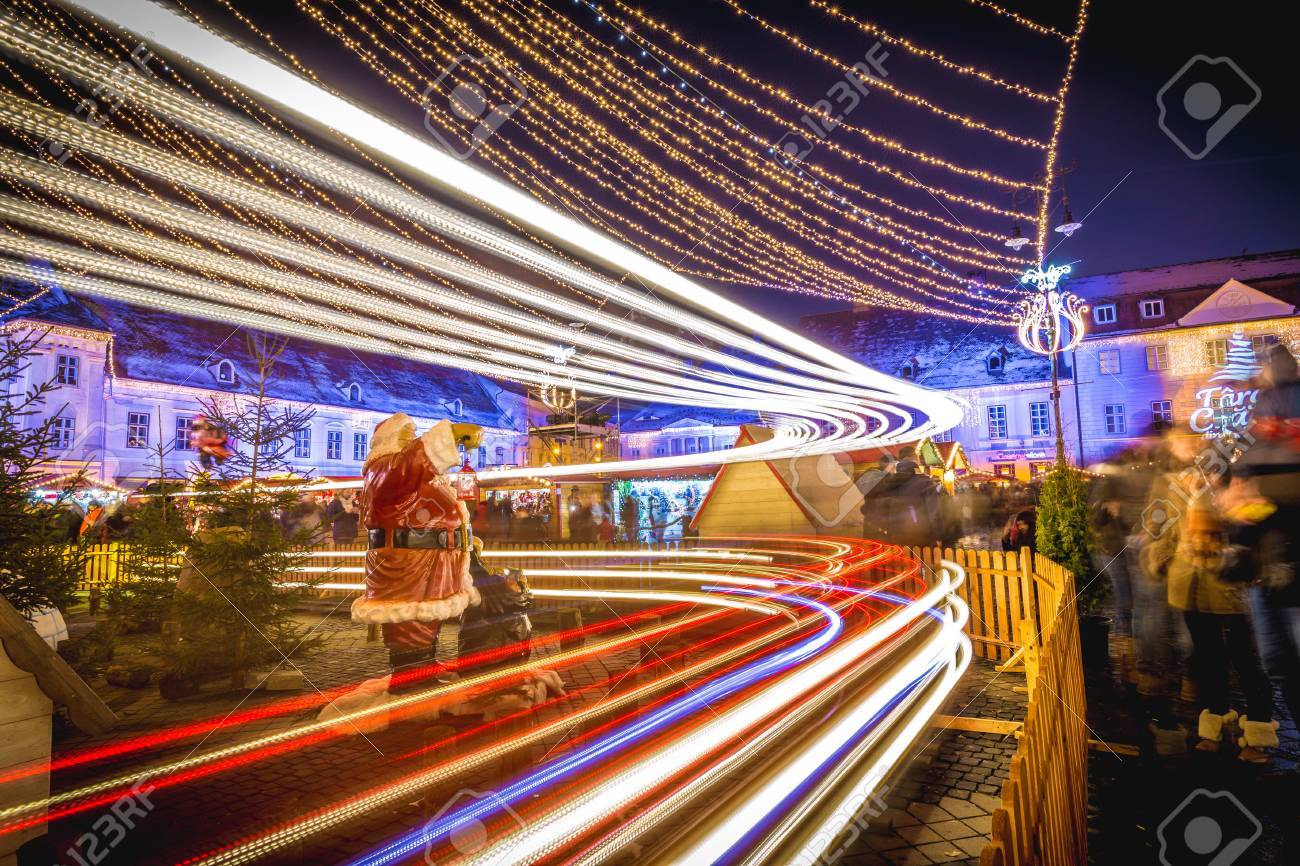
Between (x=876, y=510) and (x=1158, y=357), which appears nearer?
(x=876, y=510)

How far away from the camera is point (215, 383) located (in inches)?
1163

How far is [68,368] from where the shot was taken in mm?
25500

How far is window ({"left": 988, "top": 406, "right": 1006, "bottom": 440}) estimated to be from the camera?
126 feet

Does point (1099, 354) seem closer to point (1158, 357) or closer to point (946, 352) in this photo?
point (1158, 357)

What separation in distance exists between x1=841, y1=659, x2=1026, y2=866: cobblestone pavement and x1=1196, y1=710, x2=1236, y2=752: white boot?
1.23m

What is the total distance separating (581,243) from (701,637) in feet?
16.1

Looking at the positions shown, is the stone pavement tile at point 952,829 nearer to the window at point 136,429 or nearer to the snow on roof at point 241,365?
the snow on roof at point 241,365

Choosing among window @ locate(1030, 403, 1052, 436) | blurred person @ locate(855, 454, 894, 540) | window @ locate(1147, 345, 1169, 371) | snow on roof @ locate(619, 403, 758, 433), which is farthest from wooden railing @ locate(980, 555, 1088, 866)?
window @ locate(1147, 345, 1169, 371)

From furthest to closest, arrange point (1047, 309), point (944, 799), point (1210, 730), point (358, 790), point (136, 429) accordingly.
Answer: point (136, 429), point (1047, 309), point (1210, 730), point (358, 790), point (944, 799)

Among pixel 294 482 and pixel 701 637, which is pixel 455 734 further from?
pixel 294 482

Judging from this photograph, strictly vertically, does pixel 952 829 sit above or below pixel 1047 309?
below

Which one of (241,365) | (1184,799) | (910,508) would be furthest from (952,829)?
(241,365)

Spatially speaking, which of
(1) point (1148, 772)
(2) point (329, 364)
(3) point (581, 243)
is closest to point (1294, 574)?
(1) point (1148, 772)

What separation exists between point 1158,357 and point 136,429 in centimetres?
5184
